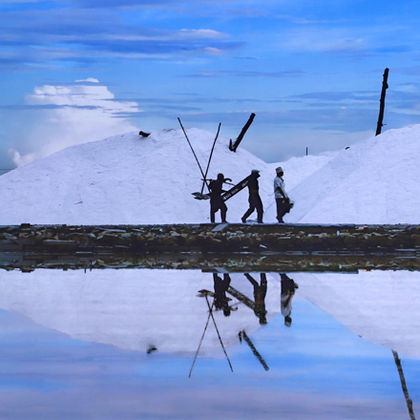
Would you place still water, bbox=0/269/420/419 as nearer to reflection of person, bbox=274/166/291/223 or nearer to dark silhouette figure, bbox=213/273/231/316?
dark silhouette figure, bbox=213/273/231/316

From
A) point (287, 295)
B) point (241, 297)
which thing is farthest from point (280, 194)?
point (241, 297)

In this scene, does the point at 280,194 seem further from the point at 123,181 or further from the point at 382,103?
A: the point at 123,181

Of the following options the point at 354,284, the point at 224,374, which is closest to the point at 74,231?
the point at 354,284

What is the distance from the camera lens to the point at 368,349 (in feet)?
22.5

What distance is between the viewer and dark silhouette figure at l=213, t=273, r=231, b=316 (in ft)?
30.0

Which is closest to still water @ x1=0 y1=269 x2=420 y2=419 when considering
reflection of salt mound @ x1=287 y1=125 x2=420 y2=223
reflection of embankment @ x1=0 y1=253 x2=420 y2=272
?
reflection of embankment @ x1=0 y1=253 x2=420 y2=272

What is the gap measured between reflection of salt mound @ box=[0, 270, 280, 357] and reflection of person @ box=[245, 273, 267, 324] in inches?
2.7

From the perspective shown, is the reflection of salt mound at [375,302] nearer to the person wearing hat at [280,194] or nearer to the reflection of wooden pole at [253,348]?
the reflection of wooden pole at [253,348]

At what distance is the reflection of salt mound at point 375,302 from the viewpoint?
7.51 meters

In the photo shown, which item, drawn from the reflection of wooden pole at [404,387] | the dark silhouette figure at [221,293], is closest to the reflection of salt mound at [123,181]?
the dark silhouette figure at [221,293]

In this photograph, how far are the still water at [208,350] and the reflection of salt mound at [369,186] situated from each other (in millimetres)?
14245

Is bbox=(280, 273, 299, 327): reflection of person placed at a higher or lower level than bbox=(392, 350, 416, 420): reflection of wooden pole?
higher

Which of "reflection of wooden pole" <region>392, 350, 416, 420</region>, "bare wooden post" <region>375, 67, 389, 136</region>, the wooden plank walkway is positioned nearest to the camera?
"reflection of wooden pole" <region>392, 350, 416, 420</region>

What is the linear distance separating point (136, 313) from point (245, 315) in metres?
1.05
